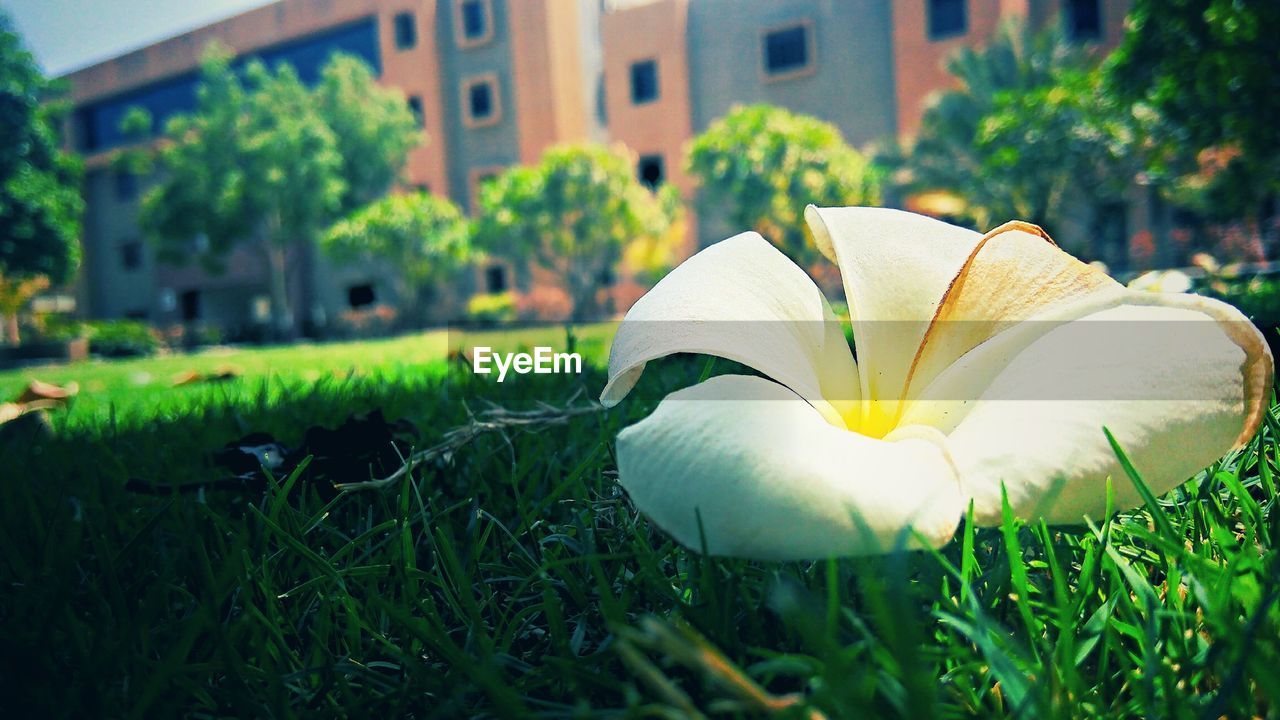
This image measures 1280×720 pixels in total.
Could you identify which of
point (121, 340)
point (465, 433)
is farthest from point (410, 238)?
point (465, 433)

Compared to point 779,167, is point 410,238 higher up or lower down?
lower down

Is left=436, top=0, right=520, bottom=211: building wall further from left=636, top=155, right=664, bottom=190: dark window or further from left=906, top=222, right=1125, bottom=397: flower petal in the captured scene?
left=906, top=222, right=1125, bottom=397: flower petal

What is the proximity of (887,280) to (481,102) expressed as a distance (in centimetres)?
2293

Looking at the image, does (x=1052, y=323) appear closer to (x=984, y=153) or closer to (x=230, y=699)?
(x=230, y=699)

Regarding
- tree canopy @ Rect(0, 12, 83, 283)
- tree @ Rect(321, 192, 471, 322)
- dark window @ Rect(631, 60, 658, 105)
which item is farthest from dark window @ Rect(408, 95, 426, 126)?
tree canopy @ Rect(0, 12, 83, 283)

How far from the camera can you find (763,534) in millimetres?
341

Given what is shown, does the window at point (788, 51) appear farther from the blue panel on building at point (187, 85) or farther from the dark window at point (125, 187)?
the dark window at point (125, 187)

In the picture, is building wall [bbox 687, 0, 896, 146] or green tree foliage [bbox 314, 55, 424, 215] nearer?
building wall [bbox 687, 0, 896, 146]

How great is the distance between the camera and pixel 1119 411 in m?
0.42

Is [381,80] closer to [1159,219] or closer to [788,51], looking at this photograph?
[788,51]

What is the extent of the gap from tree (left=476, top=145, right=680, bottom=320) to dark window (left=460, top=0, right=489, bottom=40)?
672 cm

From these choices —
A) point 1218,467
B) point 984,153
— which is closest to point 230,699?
point 1218,467

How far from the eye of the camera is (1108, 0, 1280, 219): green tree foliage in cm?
475

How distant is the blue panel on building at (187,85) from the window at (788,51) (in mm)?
12005
